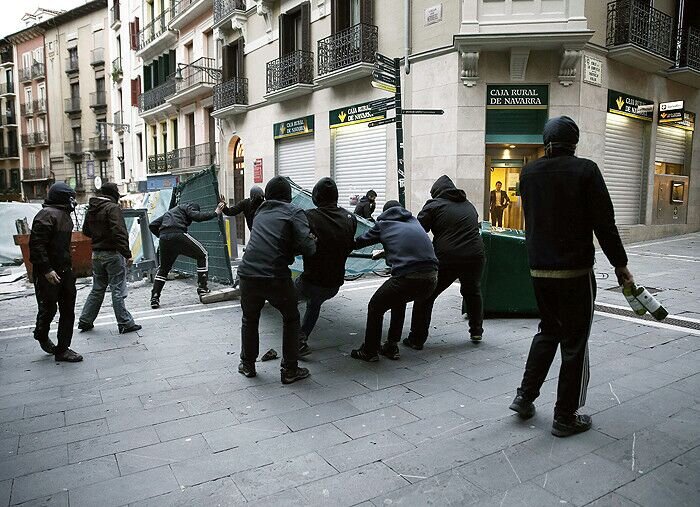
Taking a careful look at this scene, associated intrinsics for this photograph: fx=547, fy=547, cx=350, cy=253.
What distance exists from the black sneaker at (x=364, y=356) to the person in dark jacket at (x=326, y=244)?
624mm

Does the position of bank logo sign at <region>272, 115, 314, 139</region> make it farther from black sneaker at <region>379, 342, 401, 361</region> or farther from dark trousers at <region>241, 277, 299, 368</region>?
dark trousers at <region>241, 277, 299, 368</region>

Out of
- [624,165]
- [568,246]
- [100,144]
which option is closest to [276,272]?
[568,246]

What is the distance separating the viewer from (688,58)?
16.0m

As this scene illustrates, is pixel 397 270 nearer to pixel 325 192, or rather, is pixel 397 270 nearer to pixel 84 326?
pixel 325 192

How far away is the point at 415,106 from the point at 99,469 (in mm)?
12222

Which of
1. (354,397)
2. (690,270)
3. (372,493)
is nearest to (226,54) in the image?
(690,270)

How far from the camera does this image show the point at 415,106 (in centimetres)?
1392

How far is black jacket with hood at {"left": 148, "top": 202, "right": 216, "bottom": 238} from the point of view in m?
8.25

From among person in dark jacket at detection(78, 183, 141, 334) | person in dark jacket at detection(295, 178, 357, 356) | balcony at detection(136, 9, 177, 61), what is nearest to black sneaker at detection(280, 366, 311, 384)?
person in dark jacket at detection(295, 178, 357, 356)

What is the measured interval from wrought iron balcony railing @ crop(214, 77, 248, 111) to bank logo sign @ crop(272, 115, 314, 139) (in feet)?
7.62

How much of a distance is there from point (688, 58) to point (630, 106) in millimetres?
3051

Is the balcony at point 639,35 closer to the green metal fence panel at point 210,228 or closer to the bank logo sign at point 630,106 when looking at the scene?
the bank logo sign at point 630,106

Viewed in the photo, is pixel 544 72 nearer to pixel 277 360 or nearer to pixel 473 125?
pixel 473 125

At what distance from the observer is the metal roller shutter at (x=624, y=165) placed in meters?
14.9
